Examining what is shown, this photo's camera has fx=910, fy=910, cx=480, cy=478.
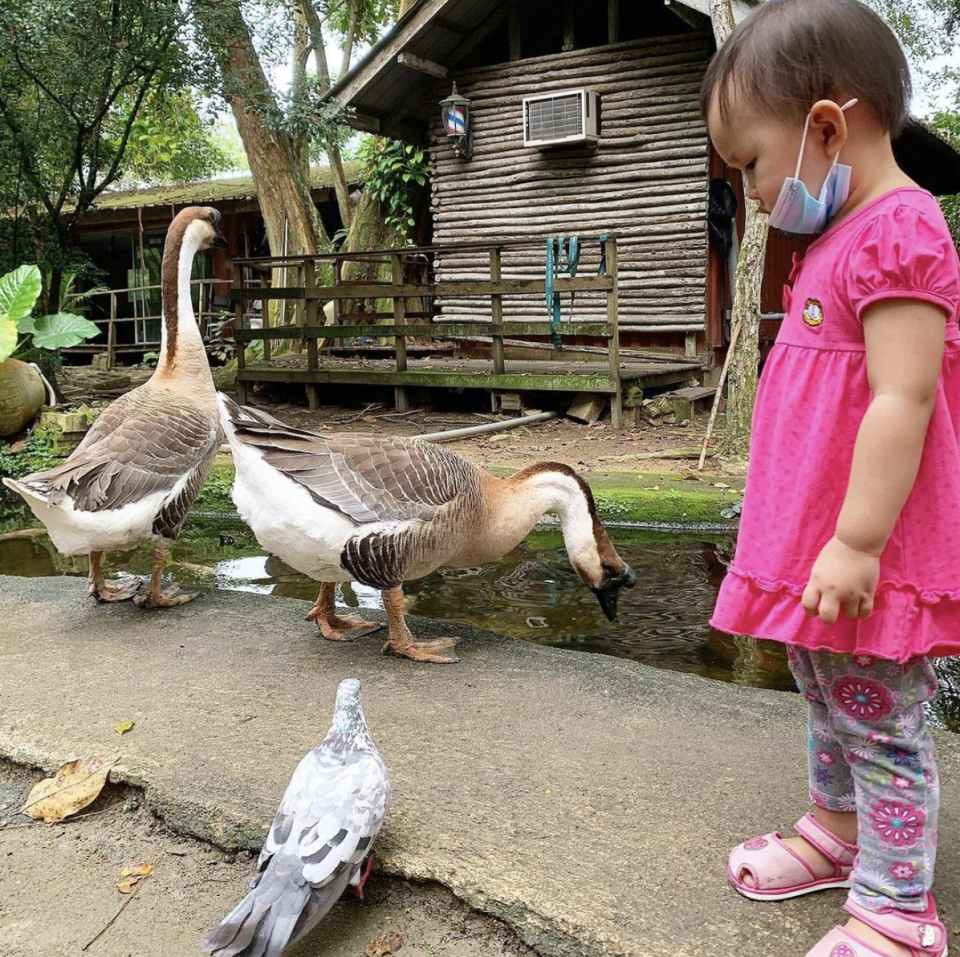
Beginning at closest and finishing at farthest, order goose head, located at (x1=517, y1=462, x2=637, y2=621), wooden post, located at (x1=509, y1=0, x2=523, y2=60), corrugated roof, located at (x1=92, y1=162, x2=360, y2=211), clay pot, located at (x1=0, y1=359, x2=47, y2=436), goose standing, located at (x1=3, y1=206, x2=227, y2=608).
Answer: goose head, located at (x1=517, y1=462, x2=637, y2=621), goose standing, located at (x1=3, y1=206, x2=227, y2=608), clay pot, located at (x1=0, y1=359, x2=47, y2=436), wooden post, located at (x1=509, y1=0, x2=523, y2=60), corrugated roof, located at (x1=92, y1=162, x2=360, y2=211)

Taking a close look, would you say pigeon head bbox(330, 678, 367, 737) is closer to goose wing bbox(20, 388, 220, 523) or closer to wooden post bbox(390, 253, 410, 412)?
goose wing bbox(20, 388, 220, 523)

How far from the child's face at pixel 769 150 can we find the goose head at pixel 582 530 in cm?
208

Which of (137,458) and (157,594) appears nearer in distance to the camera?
(137,458)

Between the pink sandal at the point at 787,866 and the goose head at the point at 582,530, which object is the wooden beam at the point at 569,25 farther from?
the pink sandal at the point at 787,866

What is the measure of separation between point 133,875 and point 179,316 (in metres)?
3.52

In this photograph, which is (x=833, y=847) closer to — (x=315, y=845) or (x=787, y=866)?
(x=787, y=866)

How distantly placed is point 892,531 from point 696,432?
807 centimetres

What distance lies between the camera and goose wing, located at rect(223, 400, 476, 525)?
3506 mm

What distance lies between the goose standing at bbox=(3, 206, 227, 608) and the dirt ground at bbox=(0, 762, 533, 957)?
5.43 ft

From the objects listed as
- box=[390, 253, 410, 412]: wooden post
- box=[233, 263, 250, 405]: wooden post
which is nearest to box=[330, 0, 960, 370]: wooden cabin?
box=[390, 253, 410, 412]: wooden post

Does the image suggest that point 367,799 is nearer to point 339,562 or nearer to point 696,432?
point 339,562

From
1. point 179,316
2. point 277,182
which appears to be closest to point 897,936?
point 179,316

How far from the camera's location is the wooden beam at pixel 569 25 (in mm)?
12445

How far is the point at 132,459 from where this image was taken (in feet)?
13.5
